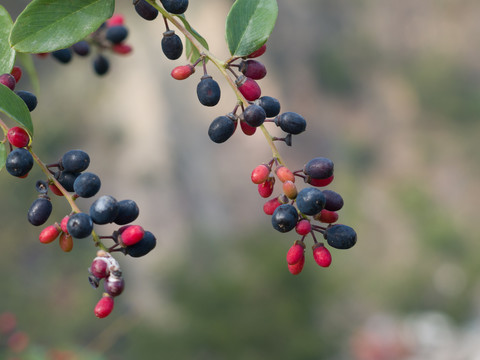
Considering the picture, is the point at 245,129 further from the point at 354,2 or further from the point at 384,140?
the point at 354,2

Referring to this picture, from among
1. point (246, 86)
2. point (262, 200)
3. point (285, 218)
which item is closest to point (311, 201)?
point (285, 218)

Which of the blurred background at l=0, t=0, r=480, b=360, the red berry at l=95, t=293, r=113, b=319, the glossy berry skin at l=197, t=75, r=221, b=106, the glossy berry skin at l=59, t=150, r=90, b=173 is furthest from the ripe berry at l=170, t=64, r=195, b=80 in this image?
the blurred background at l=0, t=0, r=480, b=360

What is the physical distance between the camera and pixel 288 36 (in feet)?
40.2

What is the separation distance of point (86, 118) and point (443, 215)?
6.94m

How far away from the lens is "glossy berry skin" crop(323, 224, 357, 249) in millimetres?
530

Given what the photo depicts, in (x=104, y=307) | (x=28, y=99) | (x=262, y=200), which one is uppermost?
(x=262, y=200)

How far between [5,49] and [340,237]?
37cm

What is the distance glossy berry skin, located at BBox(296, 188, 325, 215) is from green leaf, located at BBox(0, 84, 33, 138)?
26 cm

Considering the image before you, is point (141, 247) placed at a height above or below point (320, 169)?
below

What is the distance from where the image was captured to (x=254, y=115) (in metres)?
0.51

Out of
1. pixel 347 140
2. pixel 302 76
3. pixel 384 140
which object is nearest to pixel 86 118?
pixel 302 76

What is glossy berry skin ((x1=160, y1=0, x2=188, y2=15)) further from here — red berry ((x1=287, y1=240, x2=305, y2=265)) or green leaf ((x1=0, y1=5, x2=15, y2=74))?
red berry ((x1=287, y1=240, x2=305, y2=265))

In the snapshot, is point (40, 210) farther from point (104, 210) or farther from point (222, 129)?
point (222, 129)

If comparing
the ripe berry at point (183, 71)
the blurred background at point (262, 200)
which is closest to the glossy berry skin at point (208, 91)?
the ripe berry at point (183, 71)
